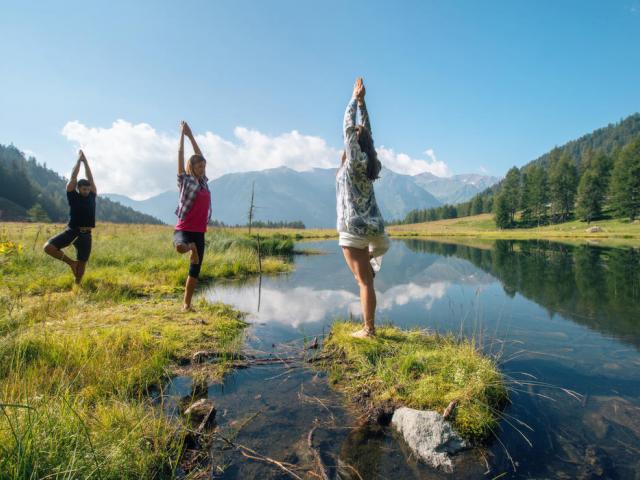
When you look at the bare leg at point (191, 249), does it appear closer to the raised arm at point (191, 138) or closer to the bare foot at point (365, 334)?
the raised arm at point (191, 138)

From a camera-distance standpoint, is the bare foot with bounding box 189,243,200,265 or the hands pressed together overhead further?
the bare foot with bounding box 189,243,200,265

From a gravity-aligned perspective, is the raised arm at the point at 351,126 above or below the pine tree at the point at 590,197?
below

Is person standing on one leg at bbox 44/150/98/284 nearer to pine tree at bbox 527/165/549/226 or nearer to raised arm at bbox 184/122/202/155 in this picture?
raised arm at bbox 184/122/202/155

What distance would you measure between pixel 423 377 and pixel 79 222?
7.12 meters

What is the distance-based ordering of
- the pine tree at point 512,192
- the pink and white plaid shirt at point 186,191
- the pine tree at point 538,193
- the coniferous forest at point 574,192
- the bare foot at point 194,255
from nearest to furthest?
the pink and white plaid shirt at point 186,191 < the bare foot at point 194,255 < the coniferous forest at point 574,192 < the pine tree at point 538,193 < the pine tree at point 512,192

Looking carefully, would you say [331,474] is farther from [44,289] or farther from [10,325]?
[44,289]

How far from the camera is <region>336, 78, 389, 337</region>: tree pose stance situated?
3994 millimetres

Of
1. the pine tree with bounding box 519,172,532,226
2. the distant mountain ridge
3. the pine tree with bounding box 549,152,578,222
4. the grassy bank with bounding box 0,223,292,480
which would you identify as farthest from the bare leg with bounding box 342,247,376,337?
the distant mountain ridge

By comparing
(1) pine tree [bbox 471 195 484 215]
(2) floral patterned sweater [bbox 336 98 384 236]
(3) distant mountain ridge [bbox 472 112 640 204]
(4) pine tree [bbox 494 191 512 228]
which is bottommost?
(2) floral patterned sweater [bbox 336 98 384 236]

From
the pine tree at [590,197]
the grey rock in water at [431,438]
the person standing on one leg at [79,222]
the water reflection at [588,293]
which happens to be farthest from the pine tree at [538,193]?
the grey rock in water at [431,438]

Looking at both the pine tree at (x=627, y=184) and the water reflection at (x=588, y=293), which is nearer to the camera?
the water reflection at (x=588, y=293)

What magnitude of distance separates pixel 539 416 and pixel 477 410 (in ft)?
1.93

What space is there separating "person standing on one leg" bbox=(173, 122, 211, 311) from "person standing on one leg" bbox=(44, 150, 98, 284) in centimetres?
247

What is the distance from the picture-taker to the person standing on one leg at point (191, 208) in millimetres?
5406
